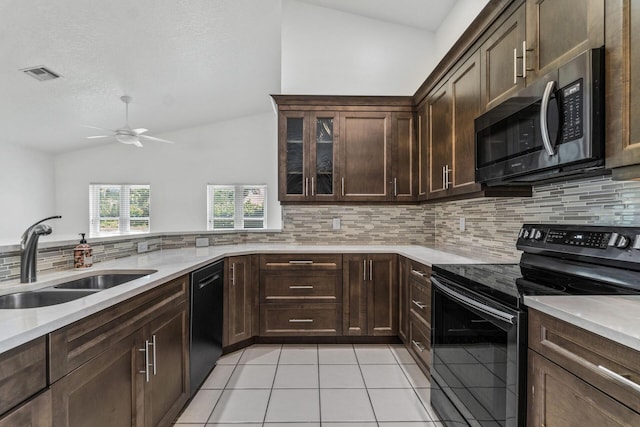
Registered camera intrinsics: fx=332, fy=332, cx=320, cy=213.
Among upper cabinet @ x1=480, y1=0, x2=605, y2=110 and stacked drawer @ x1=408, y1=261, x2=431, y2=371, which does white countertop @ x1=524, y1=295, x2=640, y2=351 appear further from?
stacked drawer @ x1=408, y1=261, x2=431, y2=371

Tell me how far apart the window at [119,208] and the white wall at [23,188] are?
788 mm

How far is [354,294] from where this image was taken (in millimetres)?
2977

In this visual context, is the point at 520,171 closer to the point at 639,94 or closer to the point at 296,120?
the point at 639,94

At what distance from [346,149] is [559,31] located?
203 cm

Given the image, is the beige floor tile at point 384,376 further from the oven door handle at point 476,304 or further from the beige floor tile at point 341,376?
the oven door handle at point 476,304

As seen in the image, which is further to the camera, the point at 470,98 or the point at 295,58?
the point at 295,58

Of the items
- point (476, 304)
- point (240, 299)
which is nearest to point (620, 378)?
point (476, 304)

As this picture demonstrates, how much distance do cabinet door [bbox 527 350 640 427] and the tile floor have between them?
3.15 ft

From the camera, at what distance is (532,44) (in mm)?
1549

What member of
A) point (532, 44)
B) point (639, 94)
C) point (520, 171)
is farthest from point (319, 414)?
point (532, 44)

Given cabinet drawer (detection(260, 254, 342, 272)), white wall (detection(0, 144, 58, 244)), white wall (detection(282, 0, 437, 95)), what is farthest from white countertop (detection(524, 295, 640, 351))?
white wall (detection(0, 144, 58, 244))

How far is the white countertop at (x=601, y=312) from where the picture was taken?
0.81 metres

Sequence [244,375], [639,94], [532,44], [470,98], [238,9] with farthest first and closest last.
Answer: [238,9]
[244,375]
[470,98]
[532,44]
[639,94]

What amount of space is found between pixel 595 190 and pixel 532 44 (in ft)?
2.46
